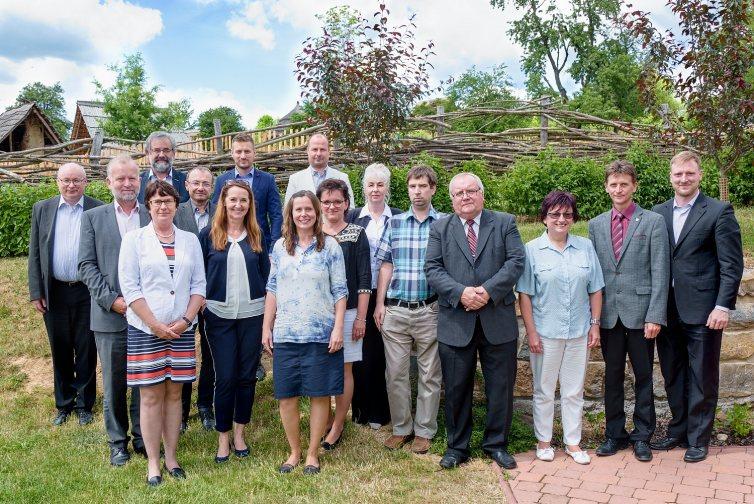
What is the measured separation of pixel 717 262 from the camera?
4.20m

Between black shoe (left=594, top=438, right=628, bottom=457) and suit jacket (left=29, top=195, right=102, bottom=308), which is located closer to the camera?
black shoe (left=594, top=438, right=628, bottom=457)

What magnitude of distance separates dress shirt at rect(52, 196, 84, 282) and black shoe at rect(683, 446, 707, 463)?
4.72 m

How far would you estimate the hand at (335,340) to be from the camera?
4.01m

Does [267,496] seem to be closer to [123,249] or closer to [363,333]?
[363,333]

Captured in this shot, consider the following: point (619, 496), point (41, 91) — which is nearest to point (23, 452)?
point (619, 496)

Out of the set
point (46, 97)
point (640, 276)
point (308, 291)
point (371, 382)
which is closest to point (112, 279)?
point (308, 291)

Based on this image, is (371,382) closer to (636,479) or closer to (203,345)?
(203,345)

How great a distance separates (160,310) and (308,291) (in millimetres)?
921

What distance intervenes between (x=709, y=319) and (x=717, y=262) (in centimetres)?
40

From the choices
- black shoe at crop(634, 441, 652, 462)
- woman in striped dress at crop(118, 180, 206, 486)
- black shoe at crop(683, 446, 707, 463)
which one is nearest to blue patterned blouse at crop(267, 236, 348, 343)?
woman in striped dress at crop(118, 180, 206, 486)

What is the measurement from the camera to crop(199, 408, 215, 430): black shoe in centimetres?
480

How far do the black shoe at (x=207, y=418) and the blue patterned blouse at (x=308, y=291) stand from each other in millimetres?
1260

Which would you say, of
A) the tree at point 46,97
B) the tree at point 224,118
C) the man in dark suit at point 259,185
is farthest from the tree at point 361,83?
the tree at point 46,97

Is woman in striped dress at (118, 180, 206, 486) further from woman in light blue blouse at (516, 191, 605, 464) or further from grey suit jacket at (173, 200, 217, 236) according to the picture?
woman in light blue blouse at (516, 191, 605, 464)
